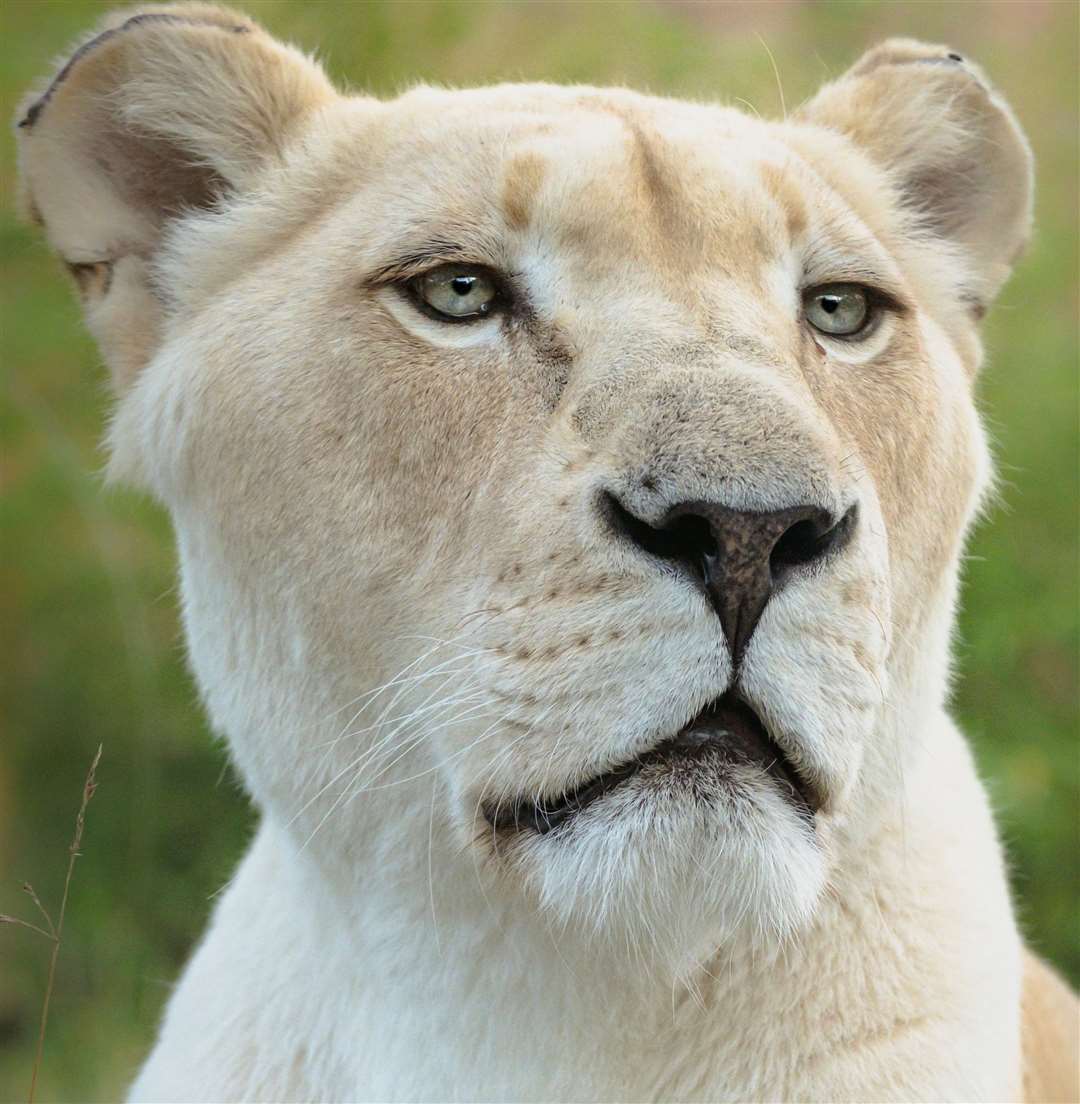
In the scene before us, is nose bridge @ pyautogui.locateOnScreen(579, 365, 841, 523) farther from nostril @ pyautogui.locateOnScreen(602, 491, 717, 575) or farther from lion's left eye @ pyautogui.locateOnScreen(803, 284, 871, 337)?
lion's left eye @ pyautogui.locateOnScreen(803, 284, 871, 337)

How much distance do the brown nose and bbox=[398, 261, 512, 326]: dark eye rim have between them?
1.90 feet

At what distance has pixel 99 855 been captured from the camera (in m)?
6.29

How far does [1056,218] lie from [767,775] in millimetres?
5970

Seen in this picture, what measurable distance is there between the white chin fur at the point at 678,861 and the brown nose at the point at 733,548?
0.23 metres

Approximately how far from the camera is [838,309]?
276cm

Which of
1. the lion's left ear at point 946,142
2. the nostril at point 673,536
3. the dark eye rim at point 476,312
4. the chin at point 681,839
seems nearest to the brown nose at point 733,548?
the nostril at point 673,536

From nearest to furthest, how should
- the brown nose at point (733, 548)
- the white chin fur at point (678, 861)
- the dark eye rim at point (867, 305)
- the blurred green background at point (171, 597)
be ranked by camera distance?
the brown nose at point (733, 548), the white chin fur at point (678, 861), the dark eye rim at point (867, 305), the blurred green background at point (171, 597)

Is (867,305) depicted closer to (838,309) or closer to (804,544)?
(838,309)

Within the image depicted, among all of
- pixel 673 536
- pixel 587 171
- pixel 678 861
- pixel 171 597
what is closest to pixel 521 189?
pixel 587 171

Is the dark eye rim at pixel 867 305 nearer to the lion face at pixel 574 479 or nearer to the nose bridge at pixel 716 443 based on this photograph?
the lion face at pixel 574 479

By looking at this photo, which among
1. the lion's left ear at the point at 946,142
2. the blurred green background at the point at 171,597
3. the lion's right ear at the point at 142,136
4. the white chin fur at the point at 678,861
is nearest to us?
the white chin fur at the point at 678,861

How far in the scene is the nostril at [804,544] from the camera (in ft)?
6.93

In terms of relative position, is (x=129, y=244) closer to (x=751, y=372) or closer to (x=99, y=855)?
(x=751, y=372)

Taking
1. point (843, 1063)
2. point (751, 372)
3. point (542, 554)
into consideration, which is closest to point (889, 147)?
point (751, 372)
